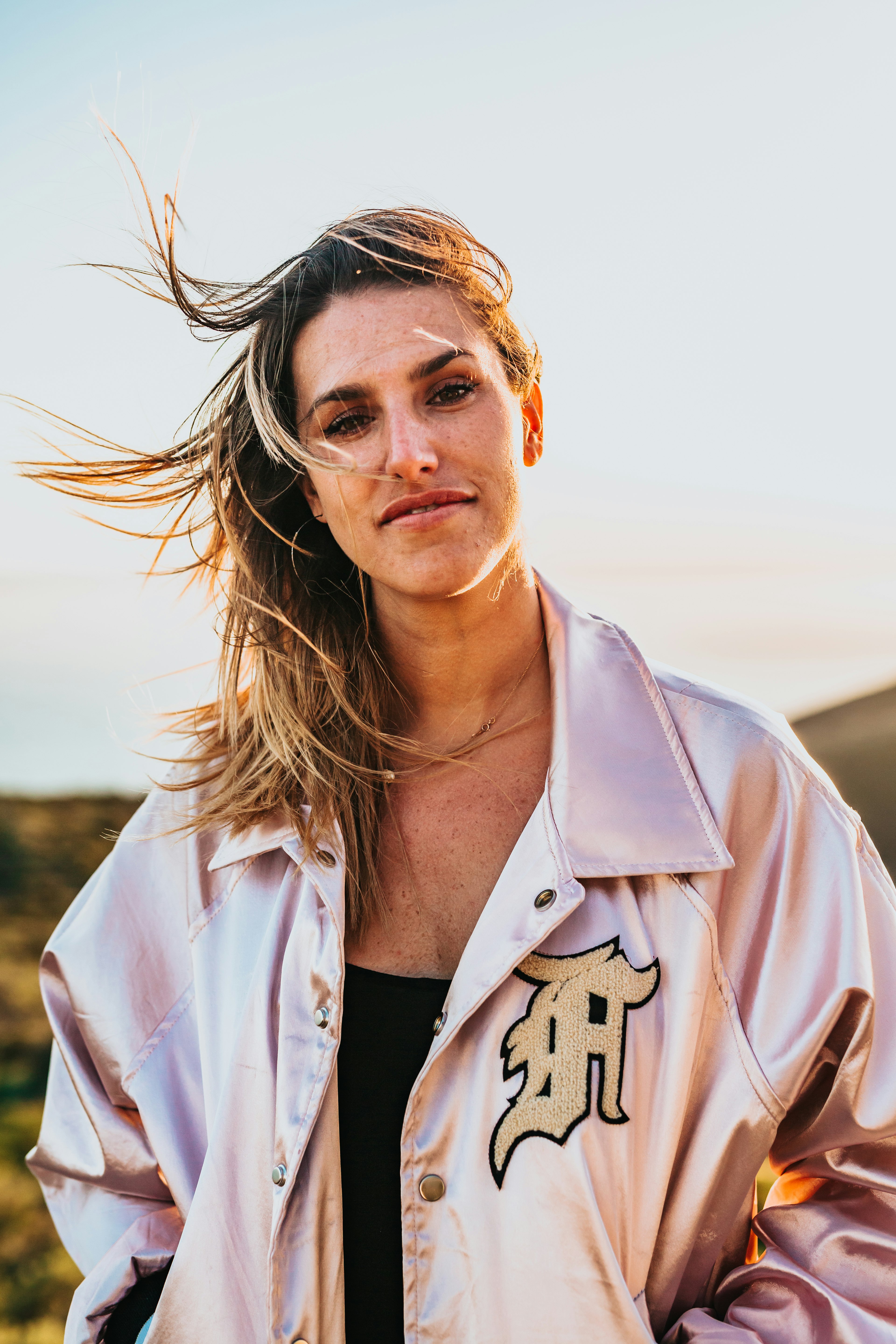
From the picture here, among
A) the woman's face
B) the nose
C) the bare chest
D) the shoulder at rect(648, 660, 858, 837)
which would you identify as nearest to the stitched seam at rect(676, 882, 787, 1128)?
the shoulder at rect(648, 660, 858, 837)

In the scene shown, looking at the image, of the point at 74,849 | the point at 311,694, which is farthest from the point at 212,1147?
the point at 74,849

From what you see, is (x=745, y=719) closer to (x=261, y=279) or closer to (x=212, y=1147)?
(x=212, y=1147)

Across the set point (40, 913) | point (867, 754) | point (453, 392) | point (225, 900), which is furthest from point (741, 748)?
point (40, 913)

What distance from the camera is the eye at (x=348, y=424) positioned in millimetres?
2033

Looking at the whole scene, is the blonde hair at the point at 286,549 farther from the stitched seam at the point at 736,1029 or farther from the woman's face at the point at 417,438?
the stitched seam at the point at 736,1029

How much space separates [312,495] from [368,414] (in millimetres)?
407

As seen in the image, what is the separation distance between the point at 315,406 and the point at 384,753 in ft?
2.57

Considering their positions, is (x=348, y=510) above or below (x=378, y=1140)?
above

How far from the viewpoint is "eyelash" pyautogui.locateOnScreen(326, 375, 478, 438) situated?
77.5 inches

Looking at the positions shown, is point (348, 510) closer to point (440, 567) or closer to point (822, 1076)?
point (440, 567)

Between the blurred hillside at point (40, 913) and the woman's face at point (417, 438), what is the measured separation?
0.80 m

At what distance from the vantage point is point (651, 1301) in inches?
66.0

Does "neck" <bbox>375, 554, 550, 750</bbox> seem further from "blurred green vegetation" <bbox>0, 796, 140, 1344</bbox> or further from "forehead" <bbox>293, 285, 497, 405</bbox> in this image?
"blurred green vegetation" <bbox>0, 796, 140, 1344</bbox>

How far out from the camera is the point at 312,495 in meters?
2.38
